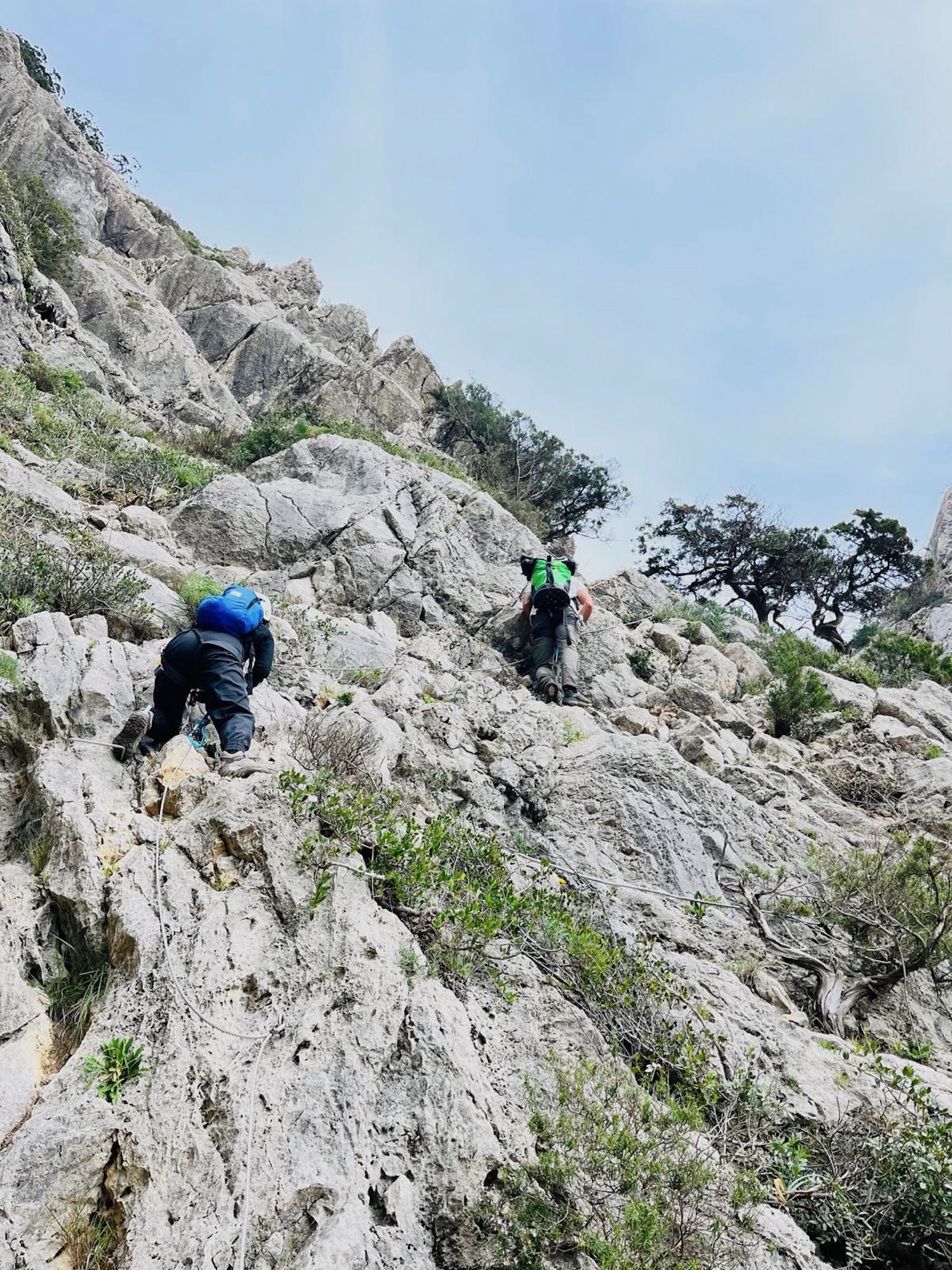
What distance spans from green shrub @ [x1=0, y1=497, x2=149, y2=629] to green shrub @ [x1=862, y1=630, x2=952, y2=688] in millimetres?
14865

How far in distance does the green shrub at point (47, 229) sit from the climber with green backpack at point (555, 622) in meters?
17.1

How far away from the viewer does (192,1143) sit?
3.03 m

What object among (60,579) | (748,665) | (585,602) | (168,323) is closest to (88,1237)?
(60,579)

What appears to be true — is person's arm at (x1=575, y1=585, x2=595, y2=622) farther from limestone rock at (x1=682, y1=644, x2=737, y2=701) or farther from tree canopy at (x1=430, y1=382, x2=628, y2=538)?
tree canopy at (x1=430, y1=382, x2=628, y2=538)

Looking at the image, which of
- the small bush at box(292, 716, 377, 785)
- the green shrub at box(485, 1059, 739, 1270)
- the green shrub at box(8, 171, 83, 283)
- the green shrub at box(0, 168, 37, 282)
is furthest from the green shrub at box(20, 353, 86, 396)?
the green shrub at box(485, 1059, 739, 1270)

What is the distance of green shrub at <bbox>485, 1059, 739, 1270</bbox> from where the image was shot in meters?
2.91

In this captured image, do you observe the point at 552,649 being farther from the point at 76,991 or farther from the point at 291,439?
the point at 291,439

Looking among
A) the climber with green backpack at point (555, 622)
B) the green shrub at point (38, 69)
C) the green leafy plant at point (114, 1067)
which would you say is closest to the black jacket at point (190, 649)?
the green leafy plant at point (114, 1067)

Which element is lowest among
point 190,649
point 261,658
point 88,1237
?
point 88,1237

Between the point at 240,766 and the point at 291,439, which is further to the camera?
the point at 291,439

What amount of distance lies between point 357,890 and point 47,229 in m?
23.1

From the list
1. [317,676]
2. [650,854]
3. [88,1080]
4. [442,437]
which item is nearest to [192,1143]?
[88,1080]

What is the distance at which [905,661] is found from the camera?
16750 mm

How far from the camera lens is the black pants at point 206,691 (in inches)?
218
